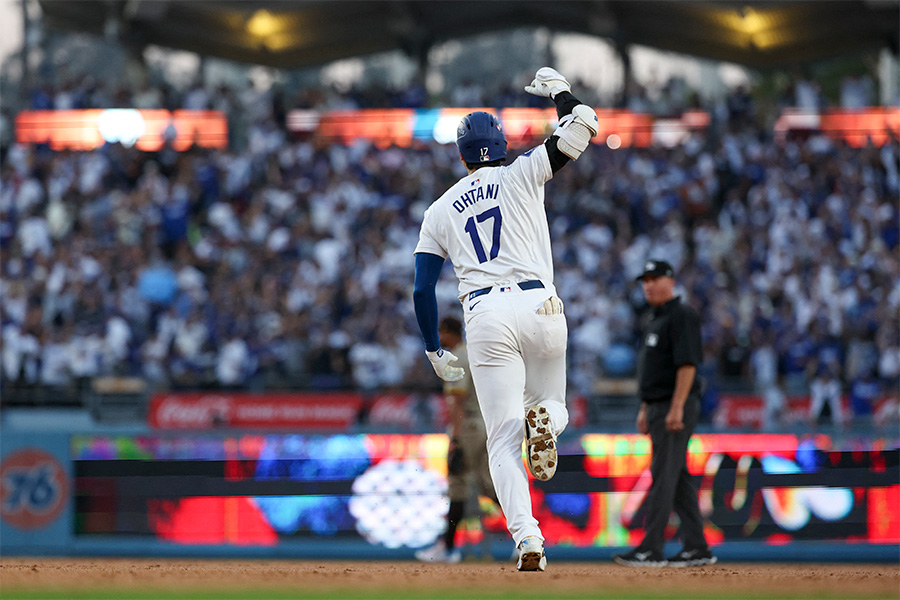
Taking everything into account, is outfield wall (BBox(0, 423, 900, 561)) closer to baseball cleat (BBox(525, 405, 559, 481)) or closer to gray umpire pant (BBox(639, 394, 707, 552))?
gray umpire pant (BBox(639, 394, 707, 552))

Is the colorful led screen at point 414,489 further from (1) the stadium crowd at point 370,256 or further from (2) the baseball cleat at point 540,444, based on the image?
(2) the baseball cleat at point 540,444

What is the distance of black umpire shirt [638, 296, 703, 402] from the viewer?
8.02 meters

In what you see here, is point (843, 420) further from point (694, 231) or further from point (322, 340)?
point (322, 340)

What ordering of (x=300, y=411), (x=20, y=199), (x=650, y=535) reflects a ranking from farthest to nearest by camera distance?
(x=20, y=199)
(x=300, y=411)
(x=650, y=535)

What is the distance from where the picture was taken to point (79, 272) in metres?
17.4

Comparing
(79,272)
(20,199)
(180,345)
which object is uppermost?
(20,199)

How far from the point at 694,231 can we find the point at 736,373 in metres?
3.67

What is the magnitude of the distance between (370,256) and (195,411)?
13.2 ft

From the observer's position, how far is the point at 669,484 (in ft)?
26.2

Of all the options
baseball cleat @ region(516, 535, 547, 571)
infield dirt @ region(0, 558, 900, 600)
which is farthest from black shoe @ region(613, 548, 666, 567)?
baseball cleat @ region(516, 535, 547, 571)

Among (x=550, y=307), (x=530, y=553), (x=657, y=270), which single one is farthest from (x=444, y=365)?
(x=657, y=270)

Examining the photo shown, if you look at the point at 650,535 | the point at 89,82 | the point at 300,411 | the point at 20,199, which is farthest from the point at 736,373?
the point at 89,82

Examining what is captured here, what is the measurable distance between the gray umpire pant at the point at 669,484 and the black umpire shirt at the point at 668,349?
0.38ft

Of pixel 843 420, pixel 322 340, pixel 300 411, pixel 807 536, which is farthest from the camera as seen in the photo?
pixel 322 340
